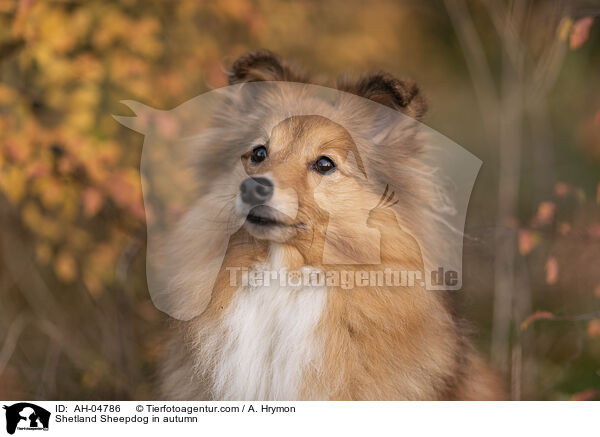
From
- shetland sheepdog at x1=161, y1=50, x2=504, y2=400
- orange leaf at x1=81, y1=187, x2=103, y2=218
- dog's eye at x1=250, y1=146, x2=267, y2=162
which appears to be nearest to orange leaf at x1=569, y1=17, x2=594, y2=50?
shetland sheepdog at x1=161, y1=50, x2=504, y2=400

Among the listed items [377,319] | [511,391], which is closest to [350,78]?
[377,319]

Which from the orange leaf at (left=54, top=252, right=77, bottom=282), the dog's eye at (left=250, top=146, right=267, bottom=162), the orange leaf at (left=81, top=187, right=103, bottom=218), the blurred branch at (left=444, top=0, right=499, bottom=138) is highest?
the blurred branch at (left=444, top=0, right=499, bottom=138)

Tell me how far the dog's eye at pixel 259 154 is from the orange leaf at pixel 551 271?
6.21ft

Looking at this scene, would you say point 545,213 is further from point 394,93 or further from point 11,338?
point 11,338

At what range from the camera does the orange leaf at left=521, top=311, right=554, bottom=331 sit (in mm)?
3369

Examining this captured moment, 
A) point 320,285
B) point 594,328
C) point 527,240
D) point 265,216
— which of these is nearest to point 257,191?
point 265,216

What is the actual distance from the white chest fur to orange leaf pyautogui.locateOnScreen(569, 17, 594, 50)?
1.82 metres

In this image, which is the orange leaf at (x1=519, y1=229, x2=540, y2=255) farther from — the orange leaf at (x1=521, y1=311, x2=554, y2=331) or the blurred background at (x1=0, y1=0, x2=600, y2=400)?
the orange leaf at (x1=521, y1=311, x2=554, y2=331)

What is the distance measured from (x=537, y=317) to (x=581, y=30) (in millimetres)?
1512

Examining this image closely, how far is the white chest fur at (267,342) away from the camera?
254cm

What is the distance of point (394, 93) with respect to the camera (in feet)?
8.50

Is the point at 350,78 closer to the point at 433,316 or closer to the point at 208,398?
the point at 433,316

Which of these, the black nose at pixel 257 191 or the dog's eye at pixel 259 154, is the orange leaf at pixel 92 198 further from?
the black nose at pixel 257 191
